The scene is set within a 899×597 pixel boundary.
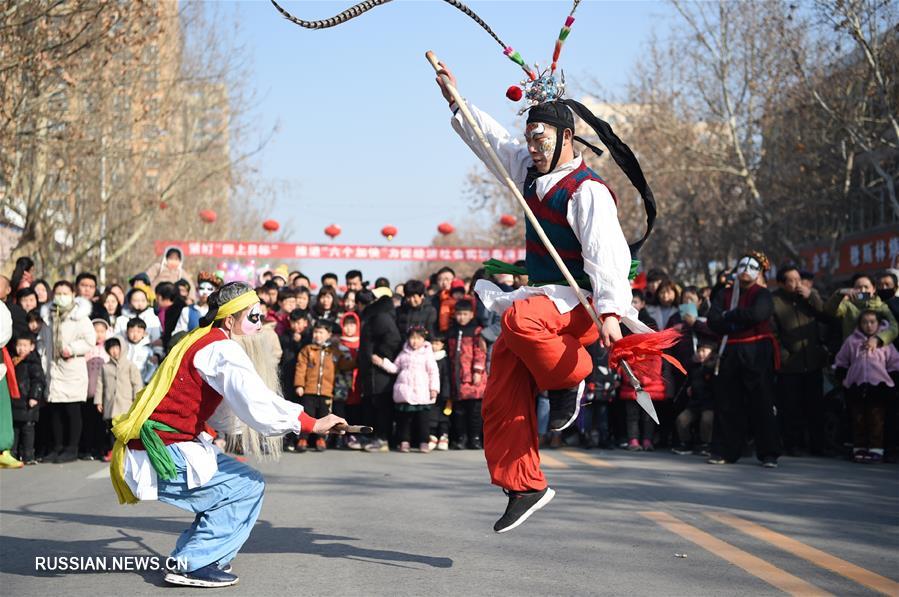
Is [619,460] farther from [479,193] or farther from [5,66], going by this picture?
[479,193]

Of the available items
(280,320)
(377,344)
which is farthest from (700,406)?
(280,320)

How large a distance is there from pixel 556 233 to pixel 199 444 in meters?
2.11

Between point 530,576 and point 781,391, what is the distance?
8123 millimetres

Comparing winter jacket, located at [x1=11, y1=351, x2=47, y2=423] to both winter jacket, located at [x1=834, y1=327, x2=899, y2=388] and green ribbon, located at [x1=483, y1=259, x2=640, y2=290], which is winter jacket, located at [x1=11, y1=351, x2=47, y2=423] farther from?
winter jacket, located at [x1=834, y1=327, x2=899, y2=388]

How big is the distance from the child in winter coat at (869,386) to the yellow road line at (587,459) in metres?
2.66

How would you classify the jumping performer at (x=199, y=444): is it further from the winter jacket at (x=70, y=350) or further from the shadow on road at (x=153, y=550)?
the winter jacket at (x=70, y=350)

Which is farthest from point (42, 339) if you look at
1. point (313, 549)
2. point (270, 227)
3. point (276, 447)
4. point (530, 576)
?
point (270, 227)

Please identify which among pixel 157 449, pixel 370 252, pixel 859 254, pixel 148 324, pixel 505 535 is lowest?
pixel 505 535

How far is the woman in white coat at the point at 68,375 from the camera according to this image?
1321 cm

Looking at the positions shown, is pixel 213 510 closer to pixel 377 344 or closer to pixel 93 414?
pixel 93 414

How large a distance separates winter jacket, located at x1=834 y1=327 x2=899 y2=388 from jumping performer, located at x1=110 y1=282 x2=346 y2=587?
26.7ft

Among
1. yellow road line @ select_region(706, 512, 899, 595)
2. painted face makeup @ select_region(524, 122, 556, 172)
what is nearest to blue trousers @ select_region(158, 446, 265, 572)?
painted face makeup @ select_region(524, 122, 556, 172)

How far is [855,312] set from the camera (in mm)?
12938

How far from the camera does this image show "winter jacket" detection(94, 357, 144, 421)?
13305 mm
